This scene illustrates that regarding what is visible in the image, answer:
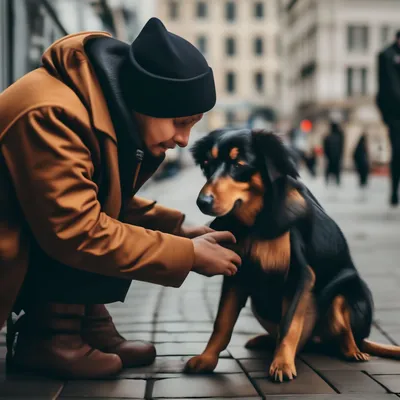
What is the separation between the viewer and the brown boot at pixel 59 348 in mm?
2770

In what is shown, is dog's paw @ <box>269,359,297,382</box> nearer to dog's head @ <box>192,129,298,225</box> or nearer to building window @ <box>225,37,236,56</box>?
dog's head @ <box>192,129,298,225</box>

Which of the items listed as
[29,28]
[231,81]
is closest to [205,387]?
[29,28]

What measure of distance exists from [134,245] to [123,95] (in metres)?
0.51

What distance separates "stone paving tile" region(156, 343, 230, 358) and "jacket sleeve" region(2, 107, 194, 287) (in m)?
0.71

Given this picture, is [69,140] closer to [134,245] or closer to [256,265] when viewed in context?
[134,245]

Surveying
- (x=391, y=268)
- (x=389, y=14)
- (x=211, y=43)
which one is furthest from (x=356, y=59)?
(x=391, y=268)

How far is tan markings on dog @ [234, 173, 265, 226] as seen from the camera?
2734 mm

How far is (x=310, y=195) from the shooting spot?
2973mm

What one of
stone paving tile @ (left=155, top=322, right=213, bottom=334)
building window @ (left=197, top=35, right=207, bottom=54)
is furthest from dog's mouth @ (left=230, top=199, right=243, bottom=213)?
building window @ (left=197, top=35, right=207, bottom=54)

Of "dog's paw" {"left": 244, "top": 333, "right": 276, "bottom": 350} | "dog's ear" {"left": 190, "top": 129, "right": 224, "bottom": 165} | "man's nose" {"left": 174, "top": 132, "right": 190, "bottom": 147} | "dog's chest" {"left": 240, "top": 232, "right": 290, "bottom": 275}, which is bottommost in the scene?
"dog's paw" {"left": 244, "top": 333, "right": 276, "bottom": 350}

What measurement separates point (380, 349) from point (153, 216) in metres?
1.03

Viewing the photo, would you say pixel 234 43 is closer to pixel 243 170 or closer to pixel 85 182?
pixel 243 170

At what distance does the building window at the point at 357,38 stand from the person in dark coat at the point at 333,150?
135 feet

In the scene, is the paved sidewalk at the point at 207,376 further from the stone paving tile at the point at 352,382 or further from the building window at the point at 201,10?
the building window at the point at 201,10
